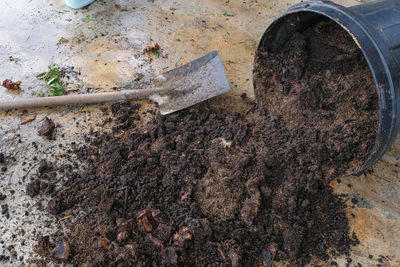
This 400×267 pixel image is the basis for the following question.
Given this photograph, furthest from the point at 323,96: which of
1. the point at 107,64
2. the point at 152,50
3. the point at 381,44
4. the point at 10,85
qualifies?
the point at 10,85

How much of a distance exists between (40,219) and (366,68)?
8.99ft

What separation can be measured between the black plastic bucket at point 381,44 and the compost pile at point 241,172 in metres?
0.46

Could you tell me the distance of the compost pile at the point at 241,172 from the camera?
2178 millimetres

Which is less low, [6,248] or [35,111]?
[35,111]

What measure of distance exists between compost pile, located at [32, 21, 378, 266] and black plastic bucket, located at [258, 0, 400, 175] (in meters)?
0.46

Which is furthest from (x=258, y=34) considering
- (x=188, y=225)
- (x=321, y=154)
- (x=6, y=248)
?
(x=6, y=248)

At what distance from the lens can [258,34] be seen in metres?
3.91

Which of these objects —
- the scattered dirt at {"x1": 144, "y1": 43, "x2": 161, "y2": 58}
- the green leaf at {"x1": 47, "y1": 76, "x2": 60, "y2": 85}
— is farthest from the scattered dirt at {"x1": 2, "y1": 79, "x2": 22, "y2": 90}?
the scattered dirt at {"x1": 144, "y1": 43, "x2": 161, "y2": 58}

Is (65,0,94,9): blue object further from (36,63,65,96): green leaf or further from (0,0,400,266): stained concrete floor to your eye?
(36,63,65,96): green leaf

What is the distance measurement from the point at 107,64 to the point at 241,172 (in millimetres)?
2013

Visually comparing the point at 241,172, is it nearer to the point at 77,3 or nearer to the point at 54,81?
the point at 54,81

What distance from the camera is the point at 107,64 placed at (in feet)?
11.8

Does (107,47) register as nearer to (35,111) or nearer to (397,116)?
(35,111)

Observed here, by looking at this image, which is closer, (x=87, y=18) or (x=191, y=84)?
(x=191, y=84)
